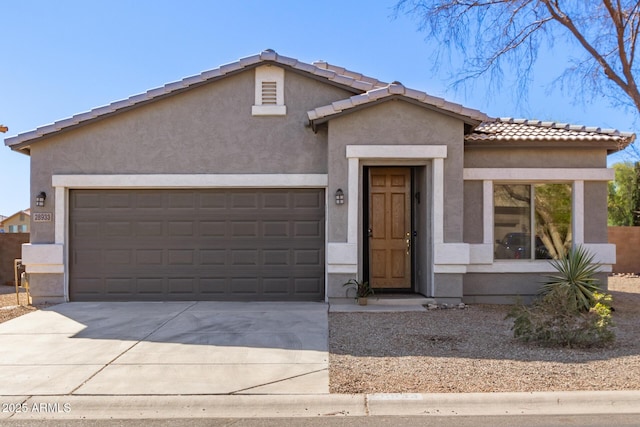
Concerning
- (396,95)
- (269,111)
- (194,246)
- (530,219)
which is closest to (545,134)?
(530,219)

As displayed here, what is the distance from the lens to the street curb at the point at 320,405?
18.0 feet

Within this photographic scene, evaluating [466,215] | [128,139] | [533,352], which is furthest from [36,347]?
[466,215]

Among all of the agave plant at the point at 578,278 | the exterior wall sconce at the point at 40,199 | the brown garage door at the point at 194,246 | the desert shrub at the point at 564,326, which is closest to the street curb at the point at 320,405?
the desert shrub at the point at 564,326

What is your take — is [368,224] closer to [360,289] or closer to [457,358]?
[360,289]

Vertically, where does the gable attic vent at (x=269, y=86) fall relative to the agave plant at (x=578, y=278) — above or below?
above

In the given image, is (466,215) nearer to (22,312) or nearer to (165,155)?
(165,155)

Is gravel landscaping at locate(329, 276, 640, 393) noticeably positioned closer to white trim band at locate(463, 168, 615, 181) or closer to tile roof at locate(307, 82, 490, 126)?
white trim band at locate(463, 168, 615, 181)

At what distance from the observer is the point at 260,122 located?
11.7 m

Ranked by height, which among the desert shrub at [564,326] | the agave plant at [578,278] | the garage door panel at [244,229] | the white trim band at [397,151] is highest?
the white trim band at [397,151]

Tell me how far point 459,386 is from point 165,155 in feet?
26.3

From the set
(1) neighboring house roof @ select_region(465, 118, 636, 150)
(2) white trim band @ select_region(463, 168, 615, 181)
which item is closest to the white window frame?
(2) white trim band @ select_region(463, 168, 615, 181)

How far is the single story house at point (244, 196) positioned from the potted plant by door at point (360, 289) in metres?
0.33

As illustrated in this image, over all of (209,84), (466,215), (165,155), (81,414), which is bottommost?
(81,414)

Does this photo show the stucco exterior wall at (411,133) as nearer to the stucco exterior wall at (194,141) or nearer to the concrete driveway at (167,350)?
the stucco exterior wall at (194,141)
